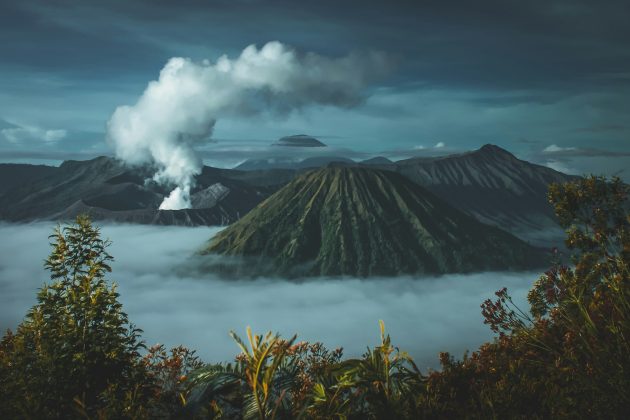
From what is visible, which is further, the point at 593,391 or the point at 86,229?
the point at 86,229

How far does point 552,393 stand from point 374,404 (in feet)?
11.8

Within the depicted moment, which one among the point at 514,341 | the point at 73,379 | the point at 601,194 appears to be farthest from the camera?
the point at 601,194

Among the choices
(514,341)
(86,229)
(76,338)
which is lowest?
(514,341)

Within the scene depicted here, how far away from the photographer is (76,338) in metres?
13.6

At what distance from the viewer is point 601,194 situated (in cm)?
2764

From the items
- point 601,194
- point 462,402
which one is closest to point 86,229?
point 462,402

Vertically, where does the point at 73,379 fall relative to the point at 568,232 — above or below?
below

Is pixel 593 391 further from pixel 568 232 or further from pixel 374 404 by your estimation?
pixel 568 232

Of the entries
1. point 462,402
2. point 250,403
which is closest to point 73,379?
point 250,403

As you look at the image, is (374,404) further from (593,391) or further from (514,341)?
(514,341)

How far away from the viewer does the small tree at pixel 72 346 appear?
12133 millimetres

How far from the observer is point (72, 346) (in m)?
13.4

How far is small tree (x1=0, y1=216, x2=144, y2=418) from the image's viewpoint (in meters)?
12.1

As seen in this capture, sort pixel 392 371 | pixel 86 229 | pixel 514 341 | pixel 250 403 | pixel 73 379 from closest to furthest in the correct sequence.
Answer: pixel 250 403 → pixel 392 371 → pixel 73 379 → pixel 86 229 → pixel 514 341
